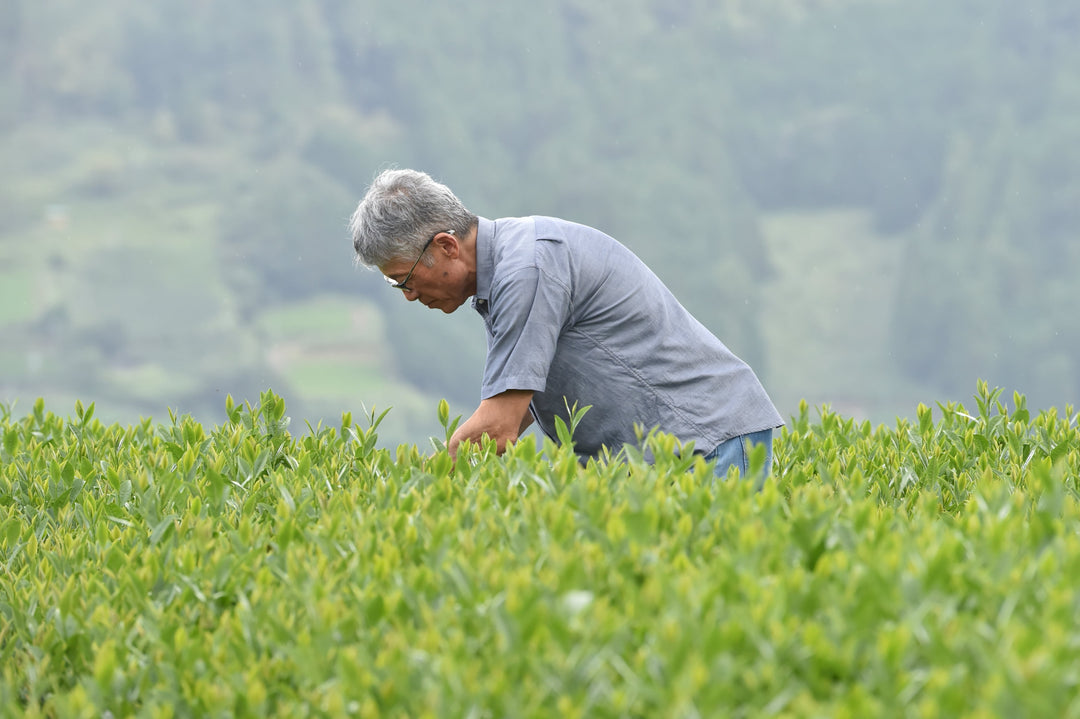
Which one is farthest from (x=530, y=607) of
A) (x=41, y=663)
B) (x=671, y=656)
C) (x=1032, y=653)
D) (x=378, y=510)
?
(x=41, y=663)

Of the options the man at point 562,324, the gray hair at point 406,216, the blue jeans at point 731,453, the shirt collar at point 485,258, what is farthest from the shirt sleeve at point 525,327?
the blue jeans at point 731,453

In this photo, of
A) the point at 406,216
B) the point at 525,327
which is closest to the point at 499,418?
the point at 525,327

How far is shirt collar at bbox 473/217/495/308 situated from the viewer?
410cm

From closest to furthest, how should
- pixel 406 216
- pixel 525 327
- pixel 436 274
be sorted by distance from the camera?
pixel 525 327 → pixel 406 216 → pixel 436 274

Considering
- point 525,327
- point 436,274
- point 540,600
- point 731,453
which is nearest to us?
point 540,600

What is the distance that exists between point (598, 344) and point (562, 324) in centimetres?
22

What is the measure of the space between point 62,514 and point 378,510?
1.42 meters

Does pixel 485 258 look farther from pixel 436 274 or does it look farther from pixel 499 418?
pixel 499 418

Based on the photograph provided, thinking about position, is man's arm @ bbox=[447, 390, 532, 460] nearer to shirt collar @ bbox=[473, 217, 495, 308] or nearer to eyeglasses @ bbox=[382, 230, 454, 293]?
shirt collar @ bbox=[473, 217, 495, 308]

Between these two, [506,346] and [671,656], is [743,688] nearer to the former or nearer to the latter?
[671,656]

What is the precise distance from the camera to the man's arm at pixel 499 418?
388 cm

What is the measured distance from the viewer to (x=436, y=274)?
13.6ft

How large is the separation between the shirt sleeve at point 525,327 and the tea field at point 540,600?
40 centimetres

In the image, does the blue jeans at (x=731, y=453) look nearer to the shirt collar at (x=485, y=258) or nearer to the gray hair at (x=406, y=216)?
the shirt collar at (x=485, y=258)
